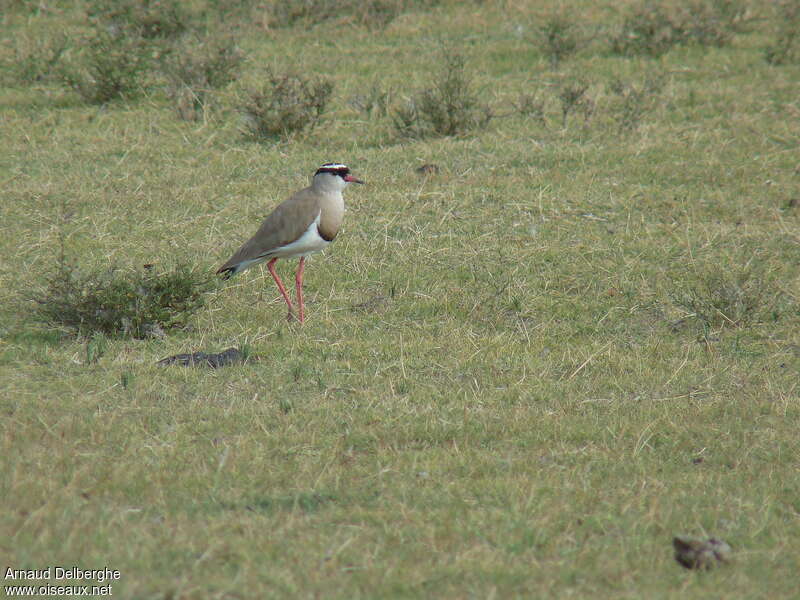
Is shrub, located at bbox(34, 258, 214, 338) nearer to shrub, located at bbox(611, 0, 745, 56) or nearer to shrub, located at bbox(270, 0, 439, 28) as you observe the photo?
shrub, located at bbox(611, 0, 745, 56)

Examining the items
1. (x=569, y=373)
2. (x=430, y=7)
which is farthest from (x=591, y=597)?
(x=430, y=7)

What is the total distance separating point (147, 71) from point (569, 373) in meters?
8.50

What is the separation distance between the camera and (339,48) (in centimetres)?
1417

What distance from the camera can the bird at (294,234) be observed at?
725 centimetres

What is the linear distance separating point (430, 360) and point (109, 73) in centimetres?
705

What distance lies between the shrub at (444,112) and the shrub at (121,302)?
4676 millimetres

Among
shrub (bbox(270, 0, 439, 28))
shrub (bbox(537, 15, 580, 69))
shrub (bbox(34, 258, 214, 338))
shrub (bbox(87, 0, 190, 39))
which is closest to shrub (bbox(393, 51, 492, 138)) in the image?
shrub (bbox(537, 15, 580, 69))

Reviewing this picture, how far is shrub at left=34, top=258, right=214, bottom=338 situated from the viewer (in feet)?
21.8

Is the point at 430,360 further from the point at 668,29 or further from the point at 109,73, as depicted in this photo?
the point at 668,29

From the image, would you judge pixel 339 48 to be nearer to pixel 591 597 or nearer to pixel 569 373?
pixel 569 373

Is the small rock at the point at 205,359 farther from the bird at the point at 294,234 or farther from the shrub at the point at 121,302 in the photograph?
the bird at the point at 294,234

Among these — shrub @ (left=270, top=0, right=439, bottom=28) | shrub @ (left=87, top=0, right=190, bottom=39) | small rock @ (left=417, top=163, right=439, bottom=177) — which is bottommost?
small rock @ (left=417, top=163, right=439, bottom=177)

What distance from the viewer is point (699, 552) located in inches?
160

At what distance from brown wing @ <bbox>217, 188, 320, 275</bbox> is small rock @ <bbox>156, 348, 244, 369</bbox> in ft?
3.51
